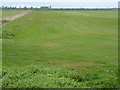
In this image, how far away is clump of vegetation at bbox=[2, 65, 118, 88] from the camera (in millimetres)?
11586

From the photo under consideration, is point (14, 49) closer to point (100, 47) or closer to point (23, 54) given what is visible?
point (23, 54)

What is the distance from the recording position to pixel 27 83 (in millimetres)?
11688

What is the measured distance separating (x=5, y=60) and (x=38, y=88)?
24.9ft

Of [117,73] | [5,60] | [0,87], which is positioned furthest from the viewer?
[5,60]

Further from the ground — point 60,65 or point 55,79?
point 55,79

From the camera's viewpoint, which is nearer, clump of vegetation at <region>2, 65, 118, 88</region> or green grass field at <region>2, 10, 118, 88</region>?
clump of vegetation at <region>2, 65, 118, 88</region>

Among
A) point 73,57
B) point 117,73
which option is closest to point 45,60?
point 73,57

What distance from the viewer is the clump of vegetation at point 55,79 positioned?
11.6m

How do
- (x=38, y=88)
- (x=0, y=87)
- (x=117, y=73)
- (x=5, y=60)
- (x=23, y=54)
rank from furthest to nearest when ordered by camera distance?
(x=23, y=54), (x=5, y=60), (x=117, y=73), (x=0, y=87), (x=38, y=88)

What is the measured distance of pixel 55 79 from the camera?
39.4ft

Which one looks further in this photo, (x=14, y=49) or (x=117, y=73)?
(x=14, y=49)

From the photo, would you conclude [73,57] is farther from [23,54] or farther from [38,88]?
[38,88]

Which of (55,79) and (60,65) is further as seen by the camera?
(60,65)

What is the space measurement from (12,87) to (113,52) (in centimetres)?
1103
